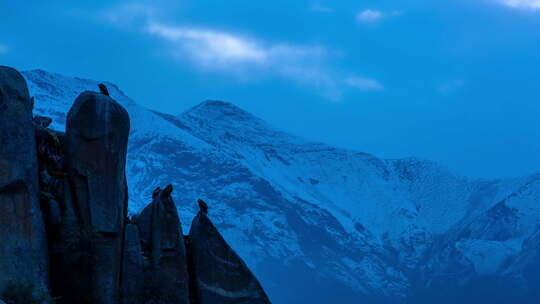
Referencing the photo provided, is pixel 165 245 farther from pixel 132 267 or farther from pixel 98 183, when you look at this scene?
pixel 98 183

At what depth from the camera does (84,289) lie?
3616cm

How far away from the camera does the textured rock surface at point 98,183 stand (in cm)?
3634

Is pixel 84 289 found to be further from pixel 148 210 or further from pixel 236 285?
pixel 236 285

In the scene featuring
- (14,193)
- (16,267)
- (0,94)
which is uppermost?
(0,94)

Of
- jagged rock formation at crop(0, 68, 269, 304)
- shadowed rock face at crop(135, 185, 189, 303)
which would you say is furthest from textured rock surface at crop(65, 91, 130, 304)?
shadowed rock face at crop(135, 185, 189, 303)

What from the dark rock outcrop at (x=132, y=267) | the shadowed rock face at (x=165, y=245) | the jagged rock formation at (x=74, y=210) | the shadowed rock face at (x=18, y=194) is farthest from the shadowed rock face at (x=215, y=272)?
the shadowed rock face at (x=18, y=194)

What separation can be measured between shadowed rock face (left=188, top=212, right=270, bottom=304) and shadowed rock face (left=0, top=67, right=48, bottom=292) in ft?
23.4

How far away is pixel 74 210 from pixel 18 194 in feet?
7.74

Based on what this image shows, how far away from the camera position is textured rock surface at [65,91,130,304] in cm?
3634

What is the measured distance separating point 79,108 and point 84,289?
20.9ft

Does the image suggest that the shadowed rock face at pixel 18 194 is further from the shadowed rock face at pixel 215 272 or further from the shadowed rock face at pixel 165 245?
the shadowed rock face at pixel 215 272

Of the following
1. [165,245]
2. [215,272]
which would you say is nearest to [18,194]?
[165,245]

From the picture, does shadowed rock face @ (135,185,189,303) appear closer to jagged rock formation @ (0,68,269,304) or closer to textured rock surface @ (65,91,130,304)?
jagged rock formation @ (0,68,269,304)

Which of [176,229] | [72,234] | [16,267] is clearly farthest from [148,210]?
[16,267]
